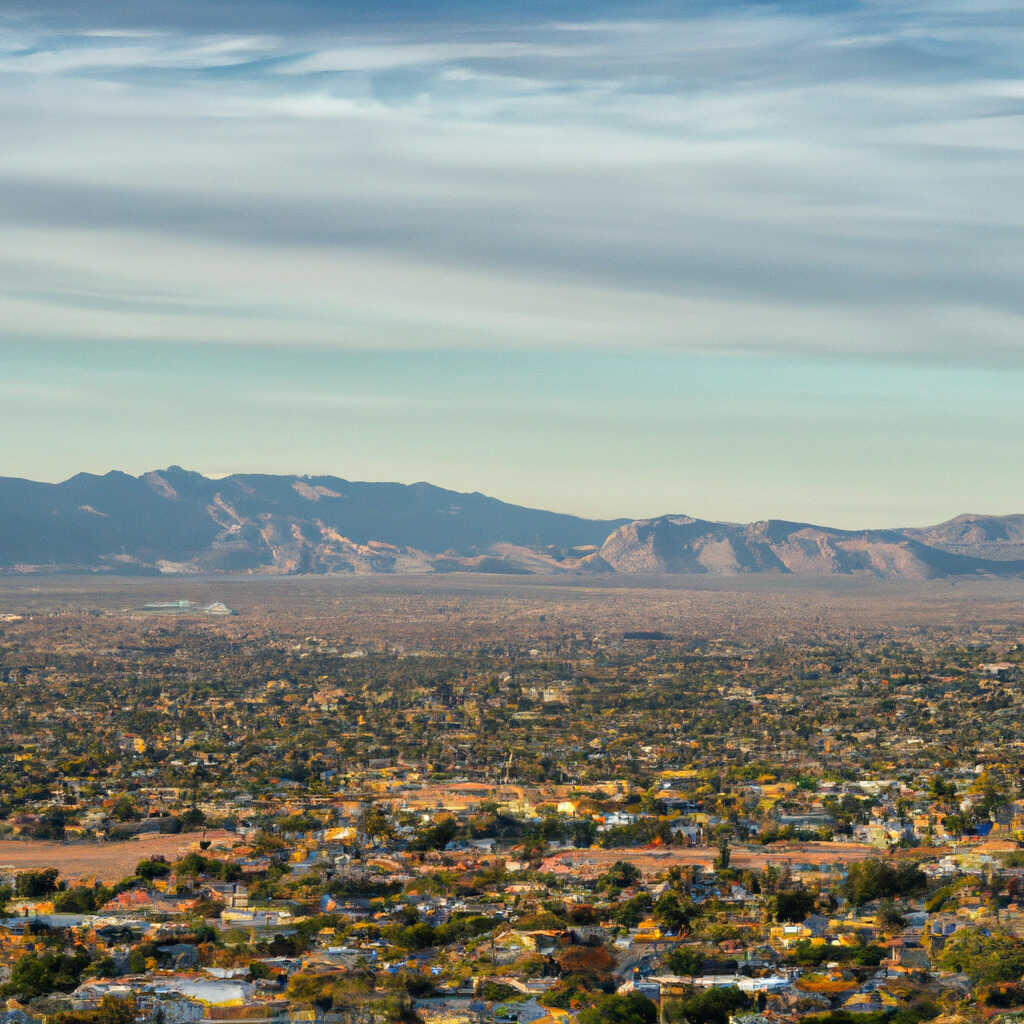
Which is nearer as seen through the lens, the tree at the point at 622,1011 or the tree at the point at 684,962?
the tree at the point at 622,1011

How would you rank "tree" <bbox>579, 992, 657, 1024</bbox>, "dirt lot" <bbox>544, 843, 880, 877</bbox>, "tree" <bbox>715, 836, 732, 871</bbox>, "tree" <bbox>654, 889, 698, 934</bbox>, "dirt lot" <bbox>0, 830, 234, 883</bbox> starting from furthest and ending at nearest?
"dirt lot" <bbox>0, 830, 234, 883</bbox>
"dirt lot" <bbox>544, 843, 880, 877</bbox>
"tree" <bbox>715, 836, 732, 871</bbox>
"tree" <bbox>654, 889, 698, 934</bbox>
"tree" <bbox>579, 992, 657, 1024</bbox>

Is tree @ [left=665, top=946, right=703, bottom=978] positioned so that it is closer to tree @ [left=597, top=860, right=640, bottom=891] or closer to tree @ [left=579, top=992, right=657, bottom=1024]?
tree @ [left=579, top=992, right=657, bottom=1024]

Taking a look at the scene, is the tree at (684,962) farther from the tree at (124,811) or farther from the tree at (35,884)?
the tree at (124,811)

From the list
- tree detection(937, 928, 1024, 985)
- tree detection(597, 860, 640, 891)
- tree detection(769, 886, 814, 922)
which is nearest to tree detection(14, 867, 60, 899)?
tree detection(597, 860, 640, 891)

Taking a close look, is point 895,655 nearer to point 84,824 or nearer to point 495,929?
point 84,824

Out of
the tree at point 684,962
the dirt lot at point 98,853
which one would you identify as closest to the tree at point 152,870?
the dirt lot at point 98,853

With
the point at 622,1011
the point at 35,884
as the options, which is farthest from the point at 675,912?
the point at 35,884

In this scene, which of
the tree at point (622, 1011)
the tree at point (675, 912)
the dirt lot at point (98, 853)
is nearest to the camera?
the tree at point (622, 1011)

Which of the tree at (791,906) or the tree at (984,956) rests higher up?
the tree at (984,956)
